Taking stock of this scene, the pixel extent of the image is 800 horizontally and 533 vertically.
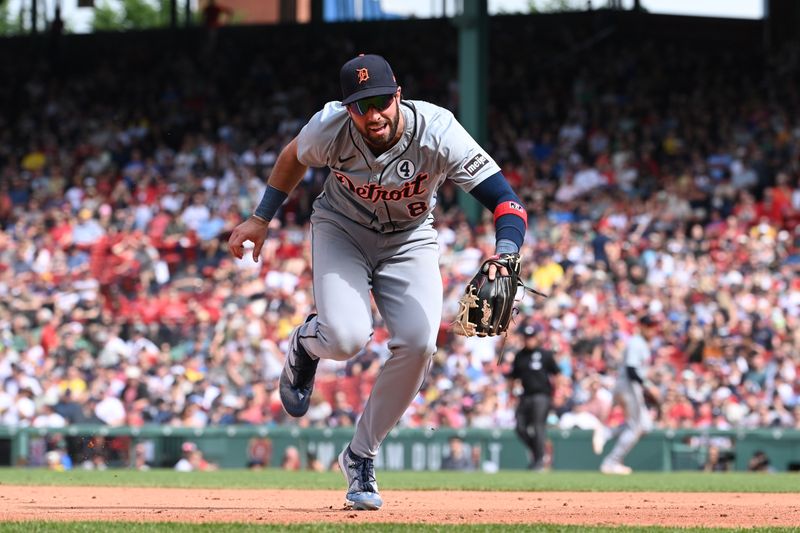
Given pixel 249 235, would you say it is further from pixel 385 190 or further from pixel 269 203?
pixel 385 190

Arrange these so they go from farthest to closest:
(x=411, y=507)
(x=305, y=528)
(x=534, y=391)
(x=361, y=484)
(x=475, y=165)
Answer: (x=534, y=391) → (x=411, y=507) → (x=361, y=484) → (x=475, y=165) → (x=305, y=528)

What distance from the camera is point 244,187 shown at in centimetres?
2016

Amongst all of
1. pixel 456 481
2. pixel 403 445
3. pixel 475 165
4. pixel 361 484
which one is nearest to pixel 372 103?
pixel 475 165

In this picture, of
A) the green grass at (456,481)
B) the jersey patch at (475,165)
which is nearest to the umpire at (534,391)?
the green grass at (456,481)

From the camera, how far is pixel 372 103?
539cm

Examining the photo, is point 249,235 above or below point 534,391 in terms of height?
above

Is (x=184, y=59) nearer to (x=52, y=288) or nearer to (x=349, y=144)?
(x=52, y=288)

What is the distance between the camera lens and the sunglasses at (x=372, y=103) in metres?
5.38

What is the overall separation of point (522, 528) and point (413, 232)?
57.3 inches

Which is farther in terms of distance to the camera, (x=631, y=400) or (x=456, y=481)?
(x=631, y=400)

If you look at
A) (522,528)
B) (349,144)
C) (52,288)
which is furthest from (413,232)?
(52,288)

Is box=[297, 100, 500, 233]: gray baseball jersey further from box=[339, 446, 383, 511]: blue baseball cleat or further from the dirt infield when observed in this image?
the dirt infield

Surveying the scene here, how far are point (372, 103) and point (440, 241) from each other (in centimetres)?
1230

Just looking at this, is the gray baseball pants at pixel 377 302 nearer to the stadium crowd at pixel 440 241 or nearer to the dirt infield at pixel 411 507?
the dirt infield at pixel 411 507
